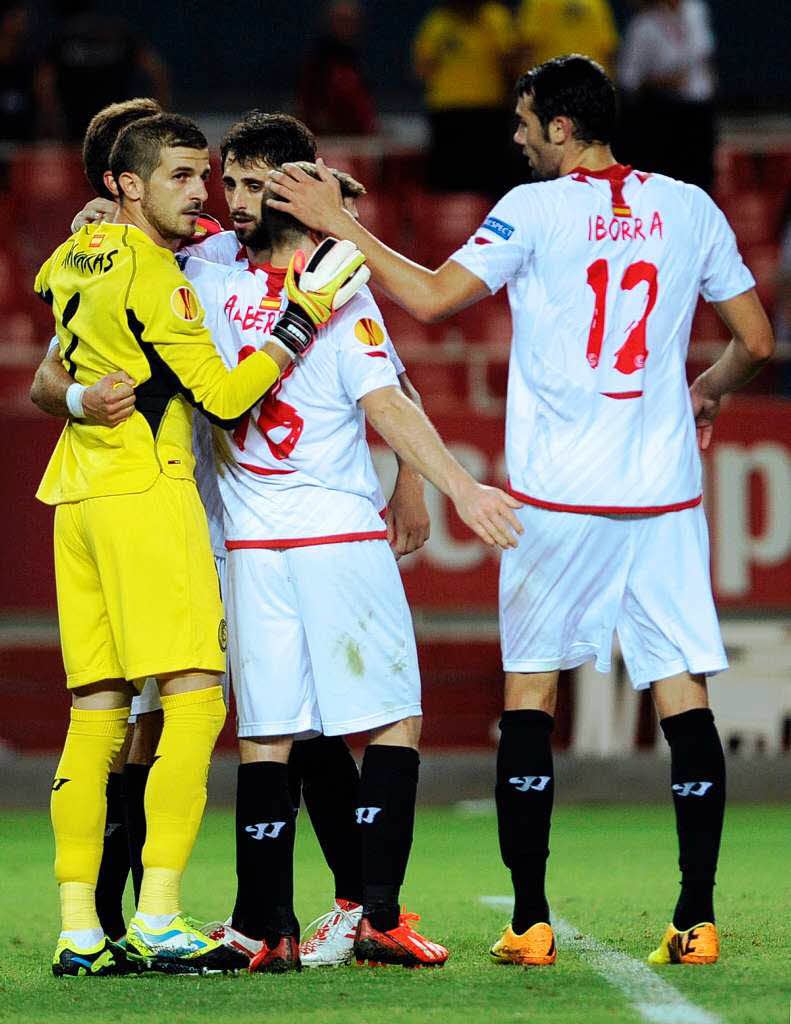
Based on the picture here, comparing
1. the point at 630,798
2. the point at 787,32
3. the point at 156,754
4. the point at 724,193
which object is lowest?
the point at 630,798

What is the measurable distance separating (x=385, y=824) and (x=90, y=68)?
856 centimetres

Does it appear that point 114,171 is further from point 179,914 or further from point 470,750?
point 470,750

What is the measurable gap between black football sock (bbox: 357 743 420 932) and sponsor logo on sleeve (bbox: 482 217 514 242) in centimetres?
138

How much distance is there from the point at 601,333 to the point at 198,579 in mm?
1243

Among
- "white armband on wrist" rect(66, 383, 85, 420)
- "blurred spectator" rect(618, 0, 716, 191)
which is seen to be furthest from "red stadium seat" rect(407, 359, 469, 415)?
"white armband on wrist" rect(66, 383, 85, 420)

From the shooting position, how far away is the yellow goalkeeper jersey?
462 centimetres

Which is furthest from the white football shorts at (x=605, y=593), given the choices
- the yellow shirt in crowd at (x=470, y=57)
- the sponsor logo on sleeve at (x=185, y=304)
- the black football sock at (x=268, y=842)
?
the yellow shirt in crowd at (x=470, y=57)

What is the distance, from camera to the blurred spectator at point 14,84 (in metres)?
12.2

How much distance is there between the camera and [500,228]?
482cm

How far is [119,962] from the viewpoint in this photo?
4684 mm

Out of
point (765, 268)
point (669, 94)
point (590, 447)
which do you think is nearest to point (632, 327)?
point (590, 447)

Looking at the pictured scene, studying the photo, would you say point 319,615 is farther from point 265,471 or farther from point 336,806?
point 336,806

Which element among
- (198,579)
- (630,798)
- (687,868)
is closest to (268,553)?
(198,579)

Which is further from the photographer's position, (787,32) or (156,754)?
(787,32)
